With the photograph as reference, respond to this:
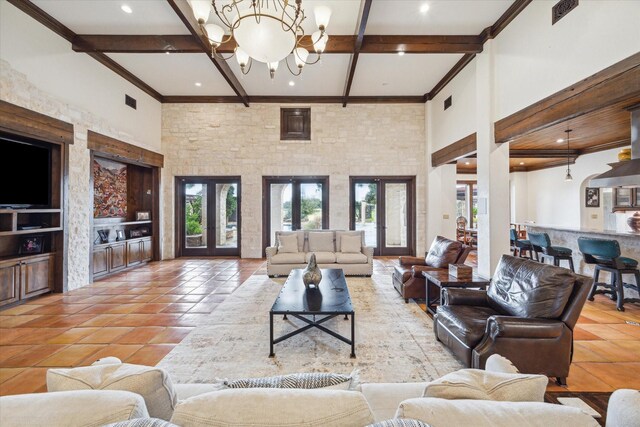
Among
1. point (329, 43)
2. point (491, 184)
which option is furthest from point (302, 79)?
point (491, 184)

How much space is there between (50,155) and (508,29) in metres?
7.75

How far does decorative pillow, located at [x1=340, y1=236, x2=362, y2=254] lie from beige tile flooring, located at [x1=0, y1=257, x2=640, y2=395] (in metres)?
2.21

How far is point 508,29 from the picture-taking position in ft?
14.4

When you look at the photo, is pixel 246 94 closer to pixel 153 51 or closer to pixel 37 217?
pixel 153 51

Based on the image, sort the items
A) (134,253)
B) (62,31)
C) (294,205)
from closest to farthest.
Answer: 1. (62,31)
2. (134,253)
3. (294,205)

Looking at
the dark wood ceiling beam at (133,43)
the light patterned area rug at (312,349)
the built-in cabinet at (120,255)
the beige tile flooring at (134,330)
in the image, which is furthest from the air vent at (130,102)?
the light patterned area rug at (312,349)

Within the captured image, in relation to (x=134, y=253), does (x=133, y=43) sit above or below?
above

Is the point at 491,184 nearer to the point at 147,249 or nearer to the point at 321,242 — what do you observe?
the point at 321,242

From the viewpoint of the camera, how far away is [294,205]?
784cm

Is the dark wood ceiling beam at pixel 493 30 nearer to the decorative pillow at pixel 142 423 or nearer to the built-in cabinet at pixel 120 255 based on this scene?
the decorative pillow at pixel 142 423

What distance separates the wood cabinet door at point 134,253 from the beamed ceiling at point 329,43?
383 centimetres

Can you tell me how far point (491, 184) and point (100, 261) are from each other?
754 centimetres

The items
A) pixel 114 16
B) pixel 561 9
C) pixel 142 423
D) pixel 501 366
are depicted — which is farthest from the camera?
pixel 114 16

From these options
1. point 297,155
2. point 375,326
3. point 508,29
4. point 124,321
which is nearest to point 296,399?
point 375,326
